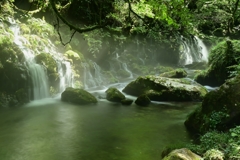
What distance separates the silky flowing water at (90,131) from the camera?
5.98 meters

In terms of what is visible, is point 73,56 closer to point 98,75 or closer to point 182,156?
point 98,75

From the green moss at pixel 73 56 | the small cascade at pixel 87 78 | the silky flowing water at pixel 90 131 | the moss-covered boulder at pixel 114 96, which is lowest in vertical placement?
the silky flowing water at pixel 90 131

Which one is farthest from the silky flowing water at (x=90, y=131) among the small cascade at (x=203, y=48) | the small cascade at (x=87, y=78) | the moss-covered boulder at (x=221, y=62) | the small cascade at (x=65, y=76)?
the small cascade at (x=203, y=48)

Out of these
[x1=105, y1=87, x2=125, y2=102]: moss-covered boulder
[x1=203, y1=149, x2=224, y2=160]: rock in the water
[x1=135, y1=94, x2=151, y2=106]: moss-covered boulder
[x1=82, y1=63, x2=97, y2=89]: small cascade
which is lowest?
[x1=203, y1=149, x2=224, y2=160]: rock in the water

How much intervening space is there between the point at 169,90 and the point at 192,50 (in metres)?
15.2

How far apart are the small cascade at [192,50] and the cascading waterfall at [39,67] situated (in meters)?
14.2

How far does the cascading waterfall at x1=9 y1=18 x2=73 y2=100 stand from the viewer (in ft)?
40.9

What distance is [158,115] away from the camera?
9586 mm

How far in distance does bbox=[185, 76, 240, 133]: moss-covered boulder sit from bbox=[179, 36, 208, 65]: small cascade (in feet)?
61.0

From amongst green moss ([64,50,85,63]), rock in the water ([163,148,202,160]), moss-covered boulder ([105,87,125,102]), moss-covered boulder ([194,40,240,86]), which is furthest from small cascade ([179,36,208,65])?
rock in the water ([163,148,202,160])

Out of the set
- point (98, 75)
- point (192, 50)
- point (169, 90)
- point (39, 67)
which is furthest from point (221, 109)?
point (192, 50)

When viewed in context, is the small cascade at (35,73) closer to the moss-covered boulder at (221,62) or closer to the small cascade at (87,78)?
the small cascade at (87,78)

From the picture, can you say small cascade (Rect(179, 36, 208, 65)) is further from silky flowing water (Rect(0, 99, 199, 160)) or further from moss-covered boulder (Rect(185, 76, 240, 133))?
moss-covered boulder (Rect(185, 76, 240, 133))

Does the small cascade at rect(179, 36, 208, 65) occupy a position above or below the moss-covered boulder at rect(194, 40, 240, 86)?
above
